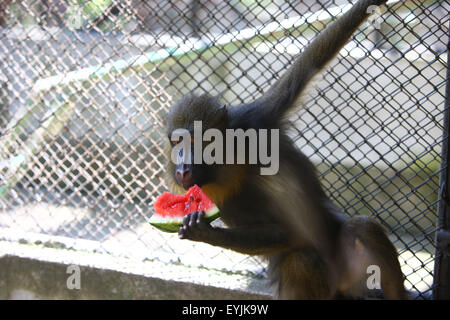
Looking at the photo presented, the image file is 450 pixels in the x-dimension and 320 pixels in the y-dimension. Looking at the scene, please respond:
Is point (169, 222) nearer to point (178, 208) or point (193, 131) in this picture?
point (178, 208)

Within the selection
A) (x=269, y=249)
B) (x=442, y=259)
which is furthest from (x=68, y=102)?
(x=442, y=259)

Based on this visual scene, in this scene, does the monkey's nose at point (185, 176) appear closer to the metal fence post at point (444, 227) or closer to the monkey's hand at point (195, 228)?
the monkey's hand at point (195, 228)

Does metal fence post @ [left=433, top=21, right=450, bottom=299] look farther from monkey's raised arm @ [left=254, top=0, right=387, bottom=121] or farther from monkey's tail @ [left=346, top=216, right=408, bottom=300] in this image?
monkey's raised arm @ [left=254, top=0, right=387, bottom=121]

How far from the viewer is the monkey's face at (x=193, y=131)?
3.29 m

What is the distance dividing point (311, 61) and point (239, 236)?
4.66 ft

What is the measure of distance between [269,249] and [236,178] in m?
0.56

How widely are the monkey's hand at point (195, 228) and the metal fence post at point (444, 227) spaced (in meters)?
1.76

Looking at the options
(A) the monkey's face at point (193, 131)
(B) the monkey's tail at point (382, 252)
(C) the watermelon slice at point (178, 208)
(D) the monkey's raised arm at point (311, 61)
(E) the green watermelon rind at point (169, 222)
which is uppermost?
(D) the monkey's raised arm at point (311, 61)

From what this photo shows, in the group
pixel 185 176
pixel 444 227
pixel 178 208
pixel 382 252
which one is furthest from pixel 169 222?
pixel 444 227

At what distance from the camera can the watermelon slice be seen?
10.7ft

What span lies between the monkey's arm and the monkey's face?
0.29 metres

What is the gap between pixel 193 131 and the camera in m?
3.38

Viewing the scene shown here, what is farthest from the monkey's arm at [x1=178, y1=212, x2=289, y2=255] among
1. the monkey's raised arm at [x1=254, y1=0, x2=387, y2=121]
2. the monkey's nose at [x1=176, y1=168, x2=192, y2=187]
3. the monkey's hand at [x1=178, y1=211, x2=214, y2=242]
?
the monkey's raised arm at [x1=254, y1=0, x2=387, y2=121]

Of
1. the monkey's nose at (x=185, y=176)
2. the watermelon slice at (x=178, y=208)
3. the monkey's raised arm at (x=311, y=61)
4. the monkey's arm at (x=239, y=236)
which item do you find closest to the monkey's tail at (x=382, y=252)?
the monkey's arm at (x=239, y=236)
